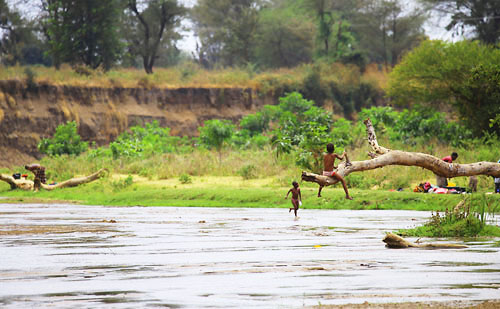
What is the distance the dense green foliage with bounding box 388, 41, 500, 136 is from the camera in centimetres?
4116

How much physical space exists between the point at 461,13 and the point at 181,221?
46.7 m

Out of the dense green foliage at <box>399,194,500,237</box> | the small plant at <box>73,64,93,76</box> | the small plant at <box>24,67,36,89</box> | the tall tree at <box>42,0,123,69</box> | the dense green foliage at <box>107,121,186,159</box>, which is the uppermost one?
the tall tree at <box>42,0,123,69</box>

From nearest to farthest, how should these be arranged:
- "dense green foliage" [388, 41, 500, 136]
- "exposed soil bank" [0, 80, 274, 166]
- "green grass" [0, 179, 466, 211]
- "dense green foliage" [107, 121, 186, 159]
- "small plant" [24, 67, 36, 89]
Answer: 1. "green grass" [0, 179, 466, 211]
2. "dense green foliage" [388, 41, 500, 136]
3. "dense green foliage" [107, 121, 186, 159]
4. "exposed soil bank" [0, 80, 274, 166]
5. "small plant" [24, 67, 36, 89]

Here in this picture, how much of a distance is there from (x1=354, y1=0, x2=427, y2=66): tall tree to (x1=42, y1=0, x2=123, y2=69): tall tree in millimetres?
25051

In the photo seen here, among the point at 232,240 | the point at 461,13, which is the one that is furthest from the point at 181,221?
the point at 461,13

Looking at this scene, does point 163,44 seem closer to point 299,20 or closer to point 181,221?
point 299,20

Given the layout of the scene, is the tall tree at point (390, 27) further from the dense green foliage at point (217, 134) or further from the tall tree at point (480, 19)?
the dense green foliage at point (217, 134)

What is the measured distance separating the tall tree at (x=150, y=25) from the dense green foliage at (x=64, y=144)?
18212 mm

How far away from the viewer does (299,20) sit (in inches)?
3125

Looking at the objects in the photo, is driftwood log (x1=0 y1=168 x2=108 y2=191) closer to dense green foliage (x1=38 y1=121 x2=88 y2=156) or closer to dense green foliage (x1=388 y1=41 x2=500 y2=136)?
dense green foliage (x1=38 y1=121 x2=88 y2=156)

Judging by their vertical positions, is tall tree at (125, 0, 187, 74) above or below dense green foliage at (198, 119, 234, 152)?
above

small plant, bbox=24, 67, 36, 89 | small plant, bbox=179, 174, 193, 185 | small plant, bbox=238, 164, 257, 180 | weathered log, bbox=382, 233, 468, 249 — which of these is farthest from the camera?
small plant, bbox=24, 67, 36, 89

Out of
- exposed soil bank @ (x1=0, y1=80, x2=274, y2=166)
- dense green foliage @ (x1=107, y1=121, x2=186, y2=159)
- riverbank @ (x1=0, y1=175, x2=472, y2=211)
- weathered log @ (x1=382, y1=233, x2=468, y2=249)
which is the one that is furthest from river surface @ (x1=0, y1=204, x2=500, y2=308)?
exposed soil bank @ (x1=0, y1=80, x2=274, y2=166)

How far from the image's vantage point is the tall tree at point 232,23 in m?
74.5
